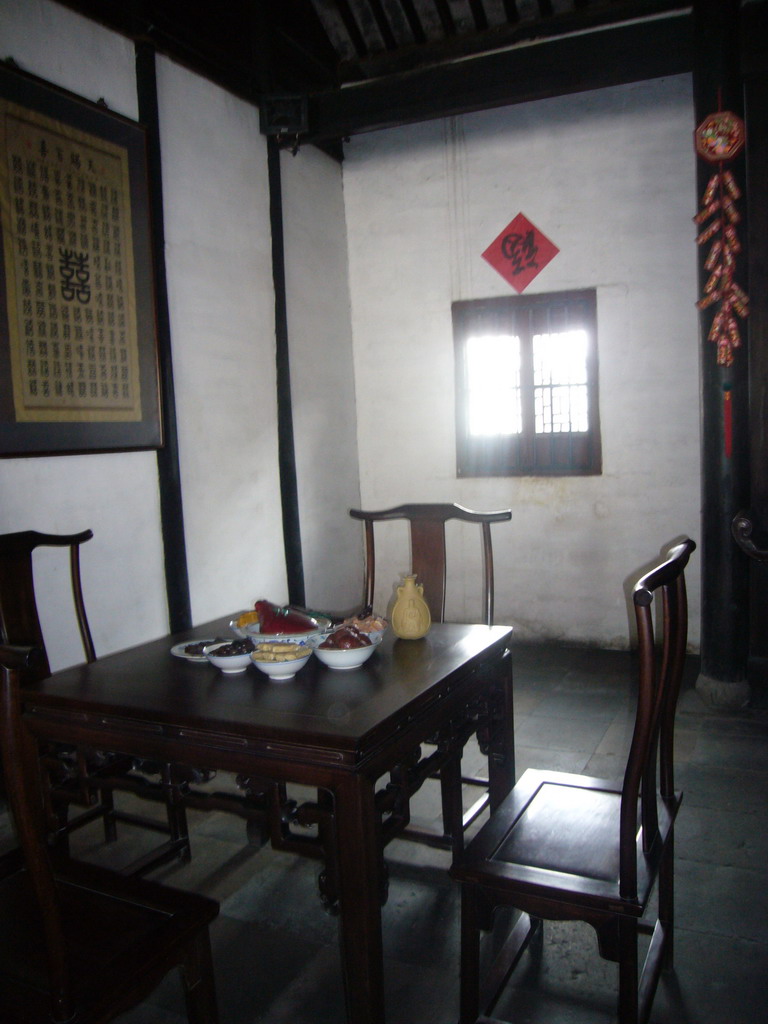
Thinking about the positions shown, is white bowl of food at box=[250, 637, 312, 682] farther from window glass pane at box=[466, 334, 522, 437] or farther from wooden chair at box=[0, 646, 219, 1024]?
window glass pane at box=[466, 334, 522, 437]

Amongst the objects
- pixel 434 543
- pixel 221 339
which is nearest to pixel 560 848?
pixel 434 543

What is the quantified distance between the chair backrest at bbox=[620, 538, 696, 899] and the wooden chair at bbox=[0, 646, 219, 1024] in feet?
2.31

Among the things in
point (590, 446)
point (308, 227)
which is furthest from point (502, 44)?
point (590, 446)

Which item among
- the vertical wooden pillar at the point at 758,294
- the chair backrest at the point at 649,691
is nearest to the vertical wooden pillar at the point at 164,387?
the chair backrest at the point at 649,691

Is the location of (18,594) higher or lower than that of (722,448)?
lower

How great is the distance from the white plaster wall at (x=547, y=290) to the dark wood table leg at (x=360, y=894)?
324 centimetres

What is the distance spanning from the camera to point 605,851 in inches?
56.7

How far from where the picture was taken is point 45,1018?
1.08 metres

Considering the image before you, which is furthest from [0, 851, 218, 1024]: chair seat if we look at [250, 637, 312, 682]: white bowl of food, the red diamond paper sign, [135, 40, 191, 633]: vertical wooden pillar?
the red diamond paper sign

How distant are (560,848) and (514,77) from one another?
135 inches

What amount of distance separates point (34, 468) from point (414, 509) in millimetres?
1295

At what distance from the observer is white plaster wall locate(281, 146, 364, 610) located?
4211 millimetres

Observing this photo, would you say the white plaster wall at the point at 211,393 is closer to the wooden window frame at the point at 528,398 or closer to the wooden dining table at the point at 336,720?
the wooden window frame at the point at 528,398

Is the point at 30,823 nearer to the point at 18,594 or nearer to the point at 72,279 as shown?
the point at 18,594
